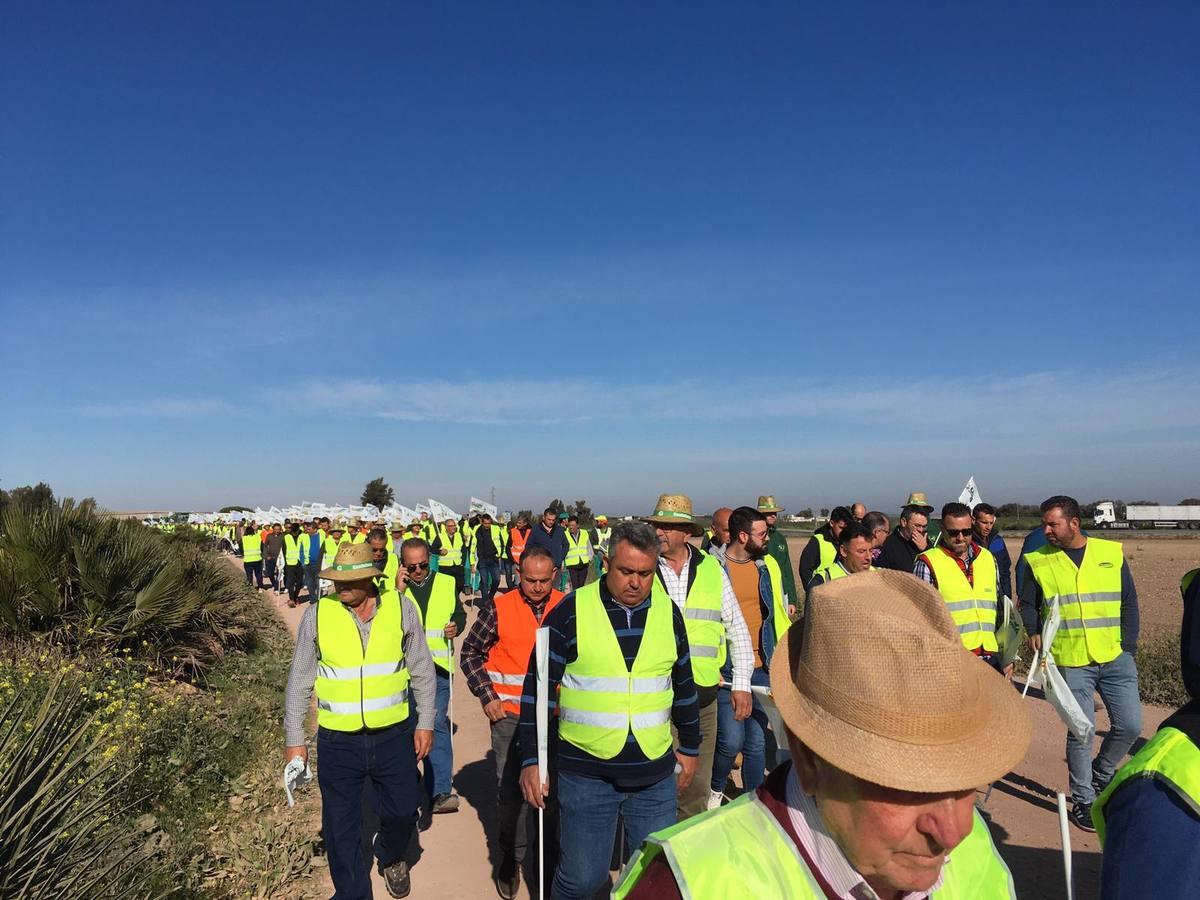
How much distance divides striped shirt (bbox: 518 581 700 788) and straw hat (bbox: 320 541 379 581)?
117cm

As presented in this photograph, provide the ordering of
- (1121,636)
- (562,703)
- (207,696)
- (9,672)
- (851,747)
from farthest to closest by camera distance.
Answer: (207,696)
(9,672)
(1121,636)
(562,703)
(851,747)

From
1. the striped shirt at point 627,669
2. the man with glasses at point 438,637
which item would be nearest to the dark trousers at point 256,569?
the man with glasses at point 438,637

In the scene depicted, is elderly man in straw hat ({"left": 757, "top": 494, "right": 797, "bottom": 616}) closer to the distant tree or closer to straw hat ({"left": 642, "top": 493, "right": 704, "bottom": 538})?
straw hat ({"left": 642, "top": 493, "right": 704, "bottom": 538})

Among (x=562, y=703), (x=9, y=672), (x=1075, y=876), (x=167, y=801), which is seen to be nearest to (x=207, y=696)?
(x=9, y=672)

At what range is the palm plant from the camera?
3301 mm

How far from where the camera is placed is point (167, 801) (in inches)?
232

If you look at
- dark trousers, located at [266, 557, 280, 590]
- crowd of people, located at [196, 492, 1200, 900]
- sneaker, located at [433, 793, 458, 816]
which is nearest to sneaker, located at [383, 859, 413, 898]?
crowd of people, located at [196, 492, 1200, 900]

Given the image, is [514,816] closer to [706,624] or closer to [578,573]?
[706,624]

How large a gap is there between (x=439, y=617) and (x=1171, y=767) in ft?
17.1

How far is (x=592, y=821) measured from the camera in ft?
11.6

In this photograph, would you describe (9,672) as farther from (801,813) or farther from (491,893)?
(801,813)

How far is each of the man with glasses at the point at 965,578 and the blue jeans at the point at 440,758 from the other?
371 centimetres

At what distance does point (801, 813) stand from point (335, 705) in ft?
11.5

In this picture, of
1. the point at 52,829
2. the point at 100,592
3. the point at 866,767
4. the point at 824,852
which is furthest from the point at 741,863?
the point at 100,592
